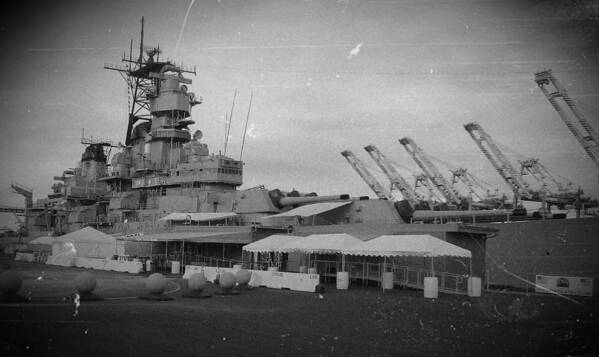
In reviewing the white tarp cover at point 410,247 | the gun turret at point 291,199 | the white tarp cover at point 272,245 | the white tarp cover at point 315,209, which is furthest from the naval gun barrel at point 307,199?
the white tarp cover at point 410,247

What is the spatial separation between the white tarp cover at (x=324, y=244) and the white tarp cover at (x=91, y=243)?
16.6 m

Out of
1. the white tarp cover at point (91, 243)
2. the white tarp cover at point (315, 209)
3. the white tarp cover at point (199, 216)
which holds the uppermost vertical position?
the white tarp cover at point (315, 209)

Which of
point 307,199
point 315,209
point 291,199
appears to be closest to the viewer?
point 315,209

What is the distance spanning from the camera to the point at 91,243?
3441 cm

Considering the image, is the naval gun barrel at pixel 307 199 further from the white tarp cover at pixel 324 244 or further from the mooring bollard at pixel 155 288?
the mooring bollard at pixel 155 288

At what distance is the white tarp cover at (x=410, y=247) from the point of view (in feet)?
62.8

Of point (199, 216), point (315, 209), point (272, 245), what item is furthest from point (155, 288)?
point (199, 216)

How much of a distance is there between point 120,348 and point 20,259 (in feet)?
135

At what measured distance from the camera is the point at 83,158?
58219 mm

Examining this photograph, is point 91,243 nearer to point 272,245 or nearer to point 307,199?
point 307,199

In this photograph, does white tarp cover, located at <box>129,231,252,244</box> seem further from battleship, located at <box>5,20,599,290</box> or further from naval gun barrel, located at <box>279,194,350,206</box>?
naval gun barrel, located at <box>279,194,350,206</box>

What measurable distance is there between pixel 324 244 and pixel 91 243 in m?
20.0

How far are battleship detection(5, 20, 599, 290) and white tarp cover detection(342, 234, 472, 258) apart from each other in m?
3.54

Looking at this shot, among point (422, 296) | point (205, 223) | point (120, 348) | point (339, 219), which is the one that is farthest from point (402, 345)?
point (205, 223)
